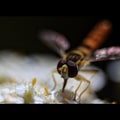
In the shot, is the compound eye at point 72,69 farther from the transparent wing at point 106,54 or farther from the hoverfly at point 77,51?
the transparent wing at point 106,54

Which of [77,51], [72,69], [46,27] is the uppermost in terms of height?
[46,27]

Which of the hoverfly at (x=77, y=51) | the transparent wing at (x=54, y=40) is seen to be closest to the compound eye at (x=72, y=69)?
the hoverfly at (x=77, y=51)

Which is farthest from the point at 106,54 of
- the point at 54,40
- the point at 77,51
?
the point at 54,40

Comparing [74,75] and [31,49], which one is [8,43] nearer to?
[31,49]

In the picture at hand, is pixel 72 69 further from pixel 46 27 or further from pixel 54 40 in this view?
pixel 46 27

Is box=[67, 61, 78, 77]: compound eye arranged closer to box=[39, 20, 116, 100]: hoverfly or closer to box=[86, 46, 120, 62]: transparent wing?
box=[39, 20, 116, 100]: hoverfly

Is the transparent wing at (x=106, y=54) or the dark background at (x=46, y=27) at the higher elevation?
the dark background at (x=46, y=27)

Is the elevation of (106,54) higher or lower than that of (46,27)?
lower
